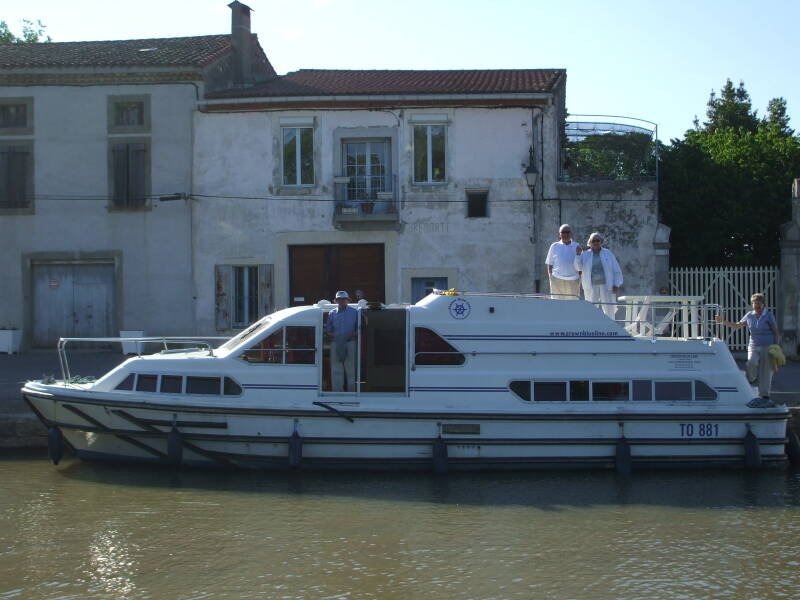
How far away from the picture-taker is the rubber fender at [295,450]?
45.0 ft

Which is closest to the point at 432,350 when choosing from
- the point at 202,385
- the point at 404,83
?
the point at 202,385

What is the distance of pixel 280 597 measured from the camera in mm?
9398

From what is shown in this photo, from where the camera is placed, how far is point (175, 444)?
13.9m

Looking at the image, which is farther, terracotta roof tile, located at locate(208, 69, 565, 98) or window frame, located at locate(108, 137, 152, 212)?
window frame, located at locate(108, 137, 152, 212)

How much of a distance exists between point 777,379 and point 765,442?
5.39 meters

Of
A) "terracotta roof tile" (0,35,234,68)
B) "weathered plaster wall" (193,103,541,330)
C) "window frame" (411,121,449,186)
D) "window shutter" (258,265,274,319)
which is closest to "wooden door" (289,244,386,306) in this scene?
"weathered plaster wall" (193,103,541,330)

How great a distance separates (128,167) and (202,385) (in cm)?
1256

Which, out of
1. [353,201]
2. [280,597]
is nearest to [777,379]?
[353,201]

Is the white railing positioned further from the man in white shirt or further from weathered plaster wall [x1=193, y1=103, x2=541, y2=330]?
weathered plaster wall [x1=193, y1=103, x2=541, y2=330]

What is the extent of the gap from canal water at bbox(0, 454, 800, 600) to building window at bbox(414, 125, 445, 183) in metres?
11.7

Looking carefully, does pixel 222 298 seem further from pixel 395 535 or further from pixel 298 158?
pixel 395 535

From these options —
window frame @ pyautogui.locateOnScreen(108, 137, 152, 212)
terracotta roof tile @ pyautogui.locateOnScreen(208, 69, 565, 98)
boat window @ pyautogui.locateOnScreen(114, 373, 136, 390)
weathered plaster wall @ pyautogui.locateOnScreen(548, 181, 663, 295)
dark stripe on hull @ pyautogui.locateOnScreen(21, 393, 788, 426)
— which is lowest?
dark stripe on hull @ pyautogui.locateOnScreen(21, 393, 788, 426)

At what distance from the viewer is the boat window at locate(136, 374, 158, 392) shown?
46.4 feet

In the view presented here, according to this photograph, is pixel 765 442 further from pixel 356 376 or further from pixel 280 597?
pixel 280 597
